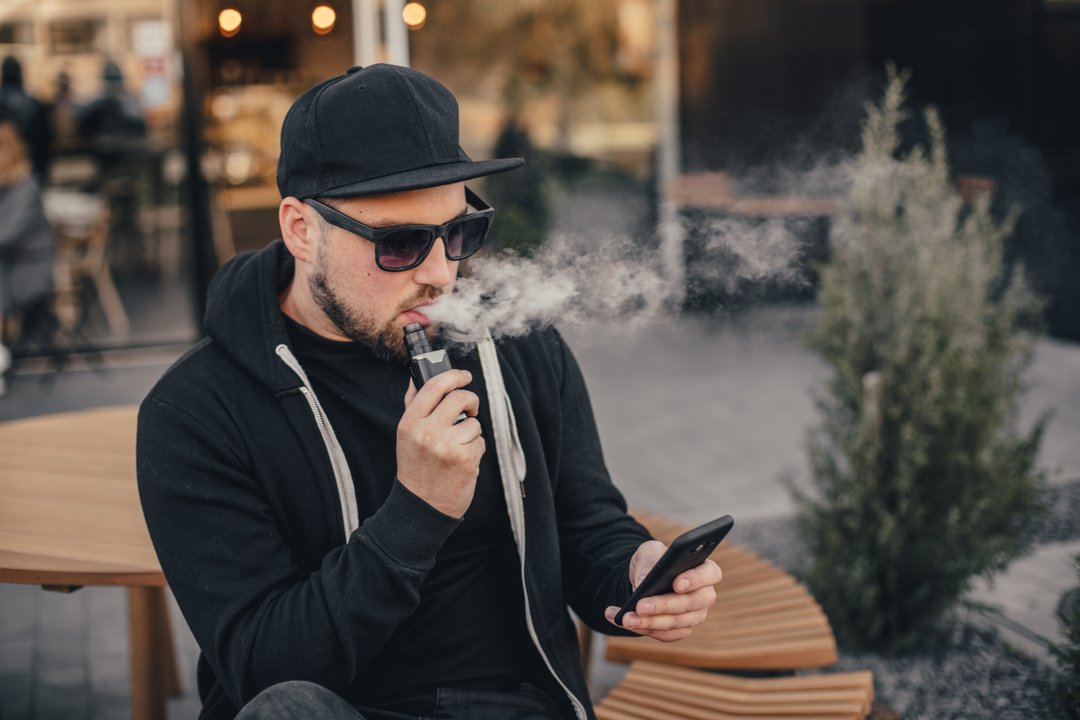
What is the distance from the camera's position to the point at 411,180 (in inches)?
73.4

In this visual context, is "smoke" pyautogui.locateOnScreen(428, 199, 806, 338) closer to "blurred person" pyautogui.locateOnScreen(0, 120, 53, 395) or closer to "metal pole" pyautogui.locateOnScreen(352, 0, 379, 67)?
"metal pole" pyautogui.locateOnScreen(352, 0, 379, 67)

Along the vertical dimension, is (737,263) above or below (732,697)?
above

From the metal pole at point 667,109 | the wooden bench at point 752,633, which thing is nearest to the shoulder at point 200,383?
the wooden bench at point 752,633

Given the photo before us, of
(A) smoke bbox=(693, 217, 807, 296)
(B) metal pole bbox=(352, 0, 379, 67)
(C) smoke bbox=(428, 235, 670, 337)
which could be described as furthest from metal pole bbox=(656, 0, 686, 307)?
(C) smoke bbox=(428, 235, 670, 337)

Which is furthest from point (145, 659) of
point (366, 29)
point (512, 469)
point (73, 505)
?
point (366, 29)

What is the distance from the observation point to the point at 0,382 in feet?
23.0

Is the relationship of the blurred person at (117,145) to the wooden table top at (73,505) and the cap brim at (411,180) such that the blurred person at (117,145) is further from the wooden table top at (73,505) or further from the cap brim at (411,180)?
the cap brim at (411,180)

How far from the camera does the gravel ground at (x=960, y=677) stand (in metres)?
3.15

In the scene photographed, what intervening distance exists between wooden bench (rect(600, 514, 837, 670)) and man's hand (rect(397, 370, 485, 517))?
115cm

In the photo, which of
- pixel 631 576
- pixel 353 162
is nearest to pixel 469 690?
pixel 631 576

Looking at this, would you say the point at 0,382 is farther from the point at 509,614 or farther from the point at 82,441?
the point at 509,614

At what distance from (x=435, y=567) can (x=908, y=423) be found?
6.35 feet

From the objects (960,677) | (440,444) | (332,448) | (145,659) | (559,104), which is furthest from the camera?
(559,104)

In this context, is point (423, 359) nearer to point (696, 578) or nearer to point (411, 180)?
point (411, 180)
